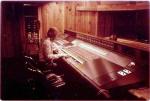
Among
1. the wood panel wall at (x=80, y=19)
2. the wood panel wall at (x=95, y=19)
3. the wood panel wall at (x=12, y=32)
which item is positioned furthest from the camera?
the wood panel wall at (x=12, y=32)

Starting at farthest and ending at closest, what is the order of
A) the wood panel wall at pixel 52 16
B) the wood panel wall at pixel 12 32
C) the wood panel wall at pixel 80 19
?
the wood panel wall at pixel 12 32
the wood panel wall at pixel 52 16
the wood panel wall at pixel 80 19

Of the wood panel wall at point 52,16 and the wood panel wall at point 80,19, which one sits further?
the wood panel wall at point 52,16

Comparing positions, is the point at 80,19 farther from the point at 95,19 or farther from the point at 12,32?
the point at 12,32

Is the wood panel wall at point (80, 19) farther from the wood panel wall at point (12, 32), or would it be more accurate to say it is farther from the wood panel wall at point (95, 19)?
the wood panel wall at point (12, 32)

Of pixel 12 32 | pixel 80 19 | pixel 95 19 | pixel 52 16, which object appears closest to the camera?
pixel 95 19

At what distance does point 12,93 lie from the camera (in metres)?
5.74

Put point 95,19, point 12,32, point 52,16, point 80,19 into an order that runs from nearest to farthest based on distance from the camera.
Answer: point 95,19, point 80,19, point 52,16, point 12,32

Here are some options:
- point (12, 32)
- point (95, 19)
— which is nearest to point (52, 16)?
point (12, 32)

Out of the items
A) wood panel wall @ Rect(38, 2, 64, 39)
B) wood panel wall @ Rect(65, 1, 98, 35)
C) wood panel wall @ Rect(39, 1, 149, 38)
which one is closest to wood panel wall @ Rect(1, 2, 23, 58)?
wood panel wall @ Rect(38, 2, 64, 39)

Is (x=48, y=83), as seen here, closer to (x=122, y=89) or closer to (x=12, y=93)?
(x=122, y=89)

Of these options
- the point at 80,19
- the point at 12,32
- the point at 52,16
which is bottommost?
the point at 12,32

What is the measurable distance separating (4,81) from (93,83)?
4455 millimetres

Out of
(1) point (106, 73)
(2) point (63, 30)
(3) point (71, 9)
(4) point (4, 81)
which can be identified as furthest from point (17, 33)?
(1) point (106, 73)

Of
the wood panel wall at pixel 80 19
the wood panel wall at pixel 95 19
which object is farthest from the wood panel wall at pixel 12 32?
the wood panel wall at pixel 80 19
